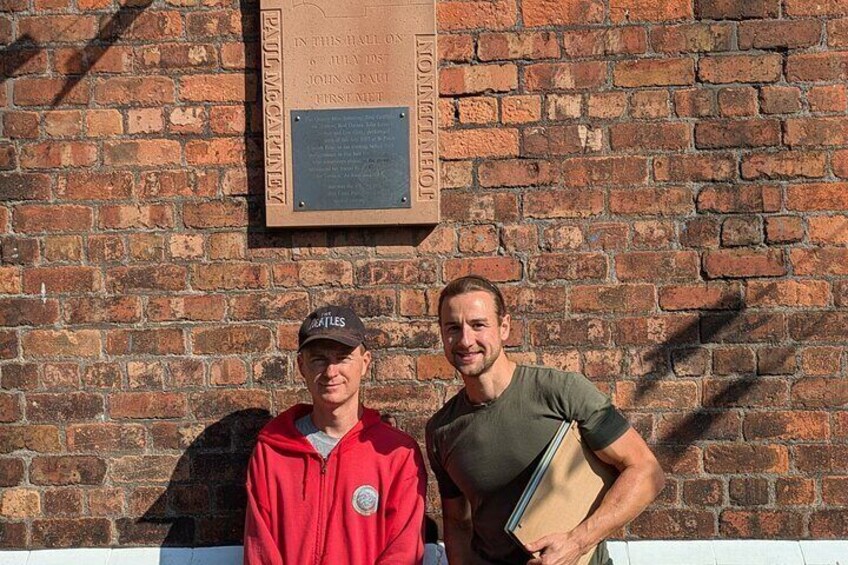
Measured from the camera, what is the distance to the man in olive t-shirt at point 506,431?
3.00 m

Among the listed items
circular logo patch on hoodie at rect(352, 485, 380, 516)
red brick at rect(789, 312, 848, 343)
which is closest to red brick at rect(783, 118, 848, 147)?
red brick at rect(789, 312, 848, 343)

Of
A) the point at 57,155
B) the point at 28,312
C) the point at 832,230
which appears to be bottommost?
the point at 28,312

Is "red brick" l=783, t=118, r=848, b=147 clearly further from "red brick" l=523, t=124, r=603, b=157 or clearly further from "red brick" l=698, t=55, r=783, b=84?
"red brick" l=523, t=124, r=603, b=157

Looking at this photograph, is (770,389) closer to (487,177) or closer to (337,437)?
(487,177)

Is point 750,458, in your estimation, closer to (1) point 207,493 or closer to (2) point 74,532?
(1) point 207,493

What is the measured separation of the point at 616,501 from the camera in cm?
297

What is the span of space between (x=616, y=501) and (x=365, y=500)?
0.84 meters

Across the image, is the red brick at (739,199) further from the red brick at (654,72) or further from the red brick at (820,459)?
the red brick at (820,459)

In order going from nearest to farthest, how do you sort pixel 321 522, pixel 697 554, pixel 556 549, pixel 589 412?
1. pixel 556 549
2. pixel 589 412
3. pixel 321 522
4. pixel 697 554

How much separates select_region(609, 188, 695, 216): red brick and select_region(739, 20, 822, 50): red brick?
616 mm

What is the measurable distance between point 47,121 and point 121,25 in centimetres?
48

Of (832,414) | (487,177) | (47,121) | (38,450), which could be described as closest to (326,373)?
(487,177)

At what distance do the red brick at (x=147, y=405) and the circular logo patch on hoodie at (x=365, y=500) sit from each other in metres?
0.95

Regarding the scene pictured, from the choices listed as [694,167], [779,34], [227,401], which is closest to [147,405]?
[227,401]
